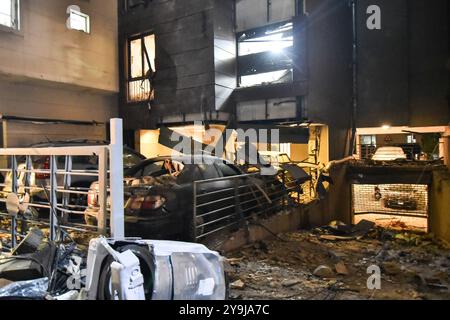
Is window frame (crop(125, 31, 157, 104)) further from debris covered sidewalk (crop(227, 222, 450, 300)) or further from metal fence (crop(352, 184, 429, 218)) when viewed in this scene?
debris covered sidewalk (crop(227, 222, 450, 300))

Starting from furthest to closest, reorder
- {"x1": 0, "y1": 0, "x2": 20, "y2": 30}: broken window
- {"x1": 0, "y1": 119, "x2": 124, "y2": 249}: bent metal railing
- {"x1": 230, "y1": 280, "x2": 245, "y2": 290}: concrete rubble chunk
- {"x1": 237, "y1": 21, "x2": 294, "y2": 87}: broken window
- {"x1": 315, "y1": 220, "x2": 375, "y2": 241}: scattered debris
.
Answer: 1. {"x1": 237, "y1": 21, "x2": 294, "y2": 87}: broken window
2. {"x1": 0, "y1": 0, "x2": 20, "y2": 30}: broken window
3. {"x1": 315, "y1": 220, "x2": 375, "y2": 241}: scattered debris
4. {"x1": 230, "y1": 280, "x2": 245, "y2": 290}: concrete rubble chunk
5. {"x1": 0, "y1": 119, "x2": 124, "y2": 249}: bent metal railing

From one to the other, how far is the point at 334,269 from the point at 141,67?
32.3 feet

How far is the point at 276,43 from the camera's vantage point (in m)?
10.2

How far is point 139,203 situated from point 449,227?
22.3 ft

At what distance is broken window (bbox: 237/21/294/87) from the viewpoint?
1002 centimetres

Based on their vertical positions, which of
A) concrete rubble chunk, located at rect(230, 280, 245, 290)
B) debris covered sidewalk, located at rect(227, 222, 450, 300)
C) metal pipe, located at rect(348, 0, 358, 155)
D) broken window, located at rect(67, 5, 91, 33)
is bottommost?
debris covered sidewalk, located at rect(227, 222, 450, 300)

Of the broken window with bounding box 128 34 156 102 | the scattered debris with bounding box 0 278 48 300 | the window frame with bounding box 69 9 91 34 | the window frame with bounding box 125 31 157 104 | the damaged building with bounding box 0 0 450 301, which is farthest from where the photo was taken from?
the window frame with bounding box 125 31 157 104

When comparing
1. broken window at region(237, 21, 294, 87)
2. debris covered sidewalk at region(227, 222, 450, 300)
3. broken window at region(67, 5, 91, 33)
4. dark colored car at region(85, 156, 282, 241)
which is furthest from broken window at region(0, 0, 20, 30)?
debris covered sidewalk at region(227, 222, 450, 300)

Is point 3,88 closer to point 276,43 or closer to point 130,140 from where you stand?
point 130,140

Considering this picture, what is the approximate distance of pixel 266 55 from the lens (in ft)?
33.9

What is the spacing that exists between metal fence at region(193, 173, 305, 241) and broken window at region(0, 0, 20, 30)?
23.9 ft

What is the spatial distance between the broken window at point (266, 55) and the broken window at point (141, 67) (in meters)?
3.11

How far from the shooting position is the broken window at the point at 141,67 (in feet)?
38.3

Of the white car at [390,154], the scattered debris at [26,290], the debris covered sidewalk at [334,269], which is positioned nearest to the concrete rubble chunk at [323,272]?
the debris covered sidewalk at [334,269]
